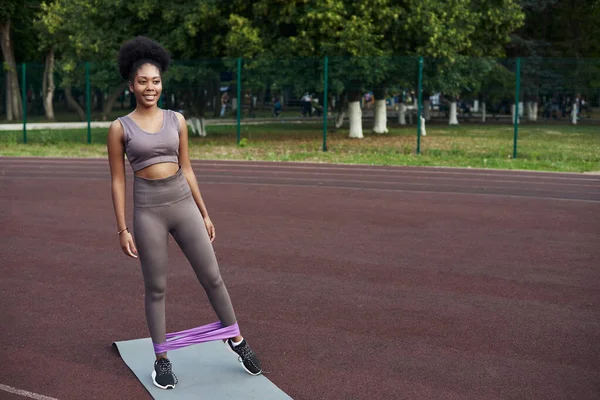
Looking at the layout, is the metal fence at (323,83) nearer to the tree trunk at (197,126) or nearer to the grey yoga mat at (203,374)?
the tree trunk at (197,126)

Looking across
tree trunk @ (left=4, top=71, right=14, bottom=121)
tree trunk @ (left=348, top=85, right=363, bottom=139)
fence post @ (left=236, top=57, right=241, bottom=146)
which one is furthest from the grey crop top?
tree trunk @ (left=4, top=71, right=14, bottom=121)

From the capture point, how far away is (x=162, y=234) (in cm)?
473

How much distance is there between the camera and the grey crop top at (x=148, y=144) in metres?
4.64

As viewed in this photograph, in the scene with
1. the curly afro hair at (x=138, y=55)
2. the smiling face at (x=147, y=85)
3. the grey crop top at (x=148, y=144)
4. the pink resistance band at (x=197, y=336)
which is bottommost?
the pink resistance band at (x=197, y=336)

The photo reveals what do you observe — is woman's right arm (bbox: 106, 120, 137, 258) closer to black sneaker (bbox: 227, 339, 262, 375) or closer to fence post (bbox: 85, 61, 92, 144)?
black sneaker (bbox: 227, 339, 262, 375)

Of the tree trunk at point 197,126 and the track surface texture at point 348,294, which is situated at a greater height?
the tree trunk at point 197,126

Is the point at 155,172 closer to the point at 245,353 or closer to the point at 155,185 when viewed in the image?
the point at 155,185

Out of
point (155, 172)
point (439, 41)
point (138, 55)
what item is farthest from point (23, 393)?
point (439, 41)

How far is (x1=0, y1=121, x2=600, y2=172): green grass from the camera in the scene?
757 inches

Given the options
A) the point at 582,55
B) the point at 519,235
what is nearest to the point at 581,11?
the point at 582,55

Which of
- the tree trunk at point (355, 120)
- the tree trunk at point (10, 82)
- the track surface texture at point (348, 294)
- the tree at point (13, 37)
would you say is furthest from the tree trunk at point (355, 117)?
the track surface texture at point (348, 294)

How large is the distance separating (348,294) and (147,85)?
292cm

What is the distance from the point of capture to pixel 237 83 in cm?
2253

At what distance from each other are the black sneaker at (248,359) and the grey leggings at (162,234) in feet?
1.03
